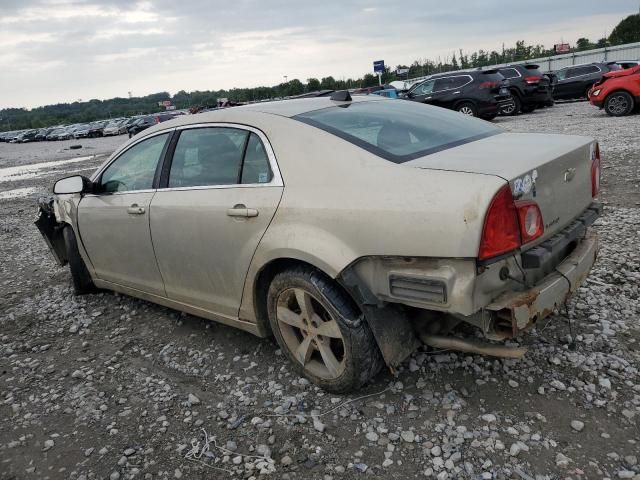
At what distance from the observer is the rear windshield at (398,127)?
9.20ft

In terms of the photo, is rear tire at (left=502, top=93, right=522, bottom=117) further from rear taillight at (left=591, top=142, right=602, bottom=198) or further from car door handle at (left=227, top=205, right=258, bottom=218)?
car door handle at (left=227, top=205, right=258, bottom=218)

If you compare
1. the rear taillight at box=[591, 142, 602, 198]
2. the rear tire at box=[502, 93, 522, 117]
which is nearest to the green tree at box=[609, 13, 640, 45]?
the rear tire at box=[502, 93, 522, 117]

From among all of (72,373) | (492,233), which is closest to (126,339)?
(72,373)

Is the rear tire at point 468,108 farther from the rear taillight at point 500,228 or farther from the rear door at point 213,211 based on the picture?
the rear taillight at point 500,228

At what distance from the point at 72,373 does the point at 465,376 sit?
2661mm

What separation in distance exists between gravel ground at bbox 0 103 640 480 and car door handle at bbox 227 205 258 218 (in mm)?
1045

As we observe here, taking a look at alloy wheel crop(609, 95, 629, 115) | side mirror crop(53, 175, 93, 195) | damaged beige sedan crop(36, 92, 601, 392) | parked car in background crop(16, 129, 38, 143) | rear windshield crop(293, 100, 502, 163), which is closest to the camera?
damaged beige sedan crop(36, 92, 601, 392)

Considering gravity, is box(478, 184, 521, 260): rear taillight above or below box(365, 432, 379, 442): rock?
above

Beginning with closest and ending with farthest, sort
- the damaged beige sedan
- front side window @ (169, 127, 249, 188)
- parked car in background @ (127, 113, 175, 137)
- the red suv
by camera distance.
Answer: the damaged beige sedan
front side window @ (169, 127, 249, 188)
the red suv
parked car in background @ (127, 113, 175, 137)

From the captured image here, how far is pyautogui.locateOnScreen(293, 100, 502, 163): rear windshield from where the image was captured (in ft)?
9.20

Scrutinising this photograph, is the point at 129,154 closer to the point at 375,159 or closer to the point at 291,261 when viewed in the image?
the point at 291,261

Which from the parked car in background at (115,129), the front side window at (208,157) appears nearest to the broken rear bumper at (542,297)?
the front side window at (208,157)

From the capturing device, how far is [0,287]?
570cm

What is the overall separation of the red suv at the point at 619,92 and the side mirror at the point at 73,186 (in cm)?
1433
